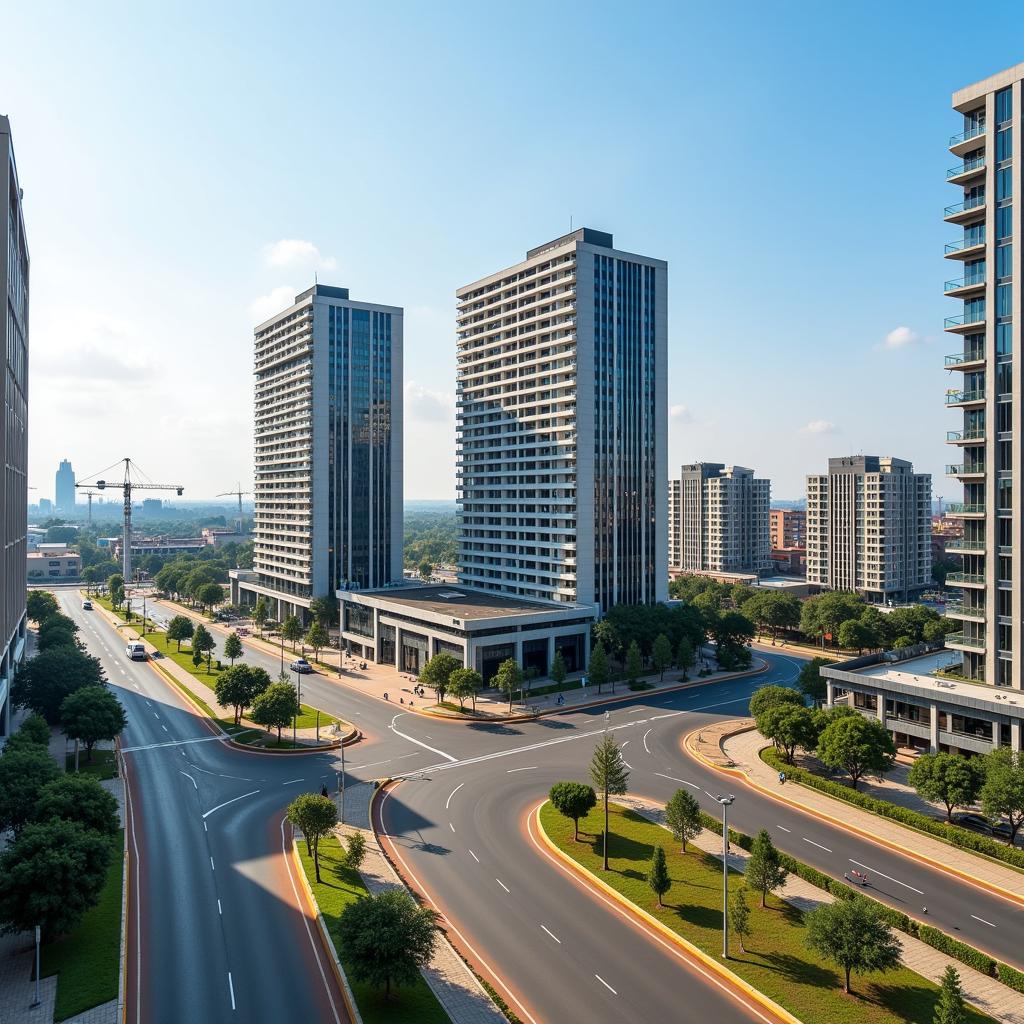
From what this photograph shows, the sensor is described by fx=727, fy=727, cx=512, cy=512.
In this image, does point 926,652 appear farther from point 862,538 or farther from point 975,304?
point 862,538

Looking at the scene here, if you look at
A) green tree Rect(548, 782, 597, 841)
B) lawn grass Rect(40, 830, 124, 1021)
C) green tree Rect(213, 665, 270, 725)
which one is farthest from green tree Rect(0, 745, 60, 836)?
green tree Rect(548, 782, 597, 841)

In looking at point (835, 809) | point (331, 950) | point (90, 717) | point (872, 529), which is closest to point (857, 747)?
point (835, 809)

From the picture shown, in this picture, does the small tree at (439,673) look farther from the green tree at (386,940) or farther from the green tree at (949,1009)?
the green tree at (949,1009)

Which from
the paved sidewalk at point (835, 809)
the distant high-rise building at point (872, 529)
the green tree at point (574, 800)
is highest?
the distant high-rise building at point (872, 529)

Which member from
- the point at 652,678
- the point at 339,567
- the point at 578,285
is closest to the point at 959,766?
the point at 652,678

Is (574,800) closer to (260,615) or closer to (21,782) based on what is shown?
(21,782)

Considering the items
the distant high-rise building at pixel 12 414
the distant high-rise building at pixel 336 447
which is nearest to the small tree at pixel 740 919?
the distant high-rise building at pixel 12 414

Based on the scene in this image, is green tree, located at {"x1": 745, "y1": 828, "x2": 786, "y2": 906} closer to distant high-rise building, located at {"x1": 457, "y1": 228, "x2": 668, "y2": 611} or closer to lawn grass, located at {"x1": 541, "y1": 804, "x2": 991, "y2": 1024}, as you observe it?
lawn grass, located at {"x1": 541, "y1": 804, "x2": 991, "y2": 1024}
